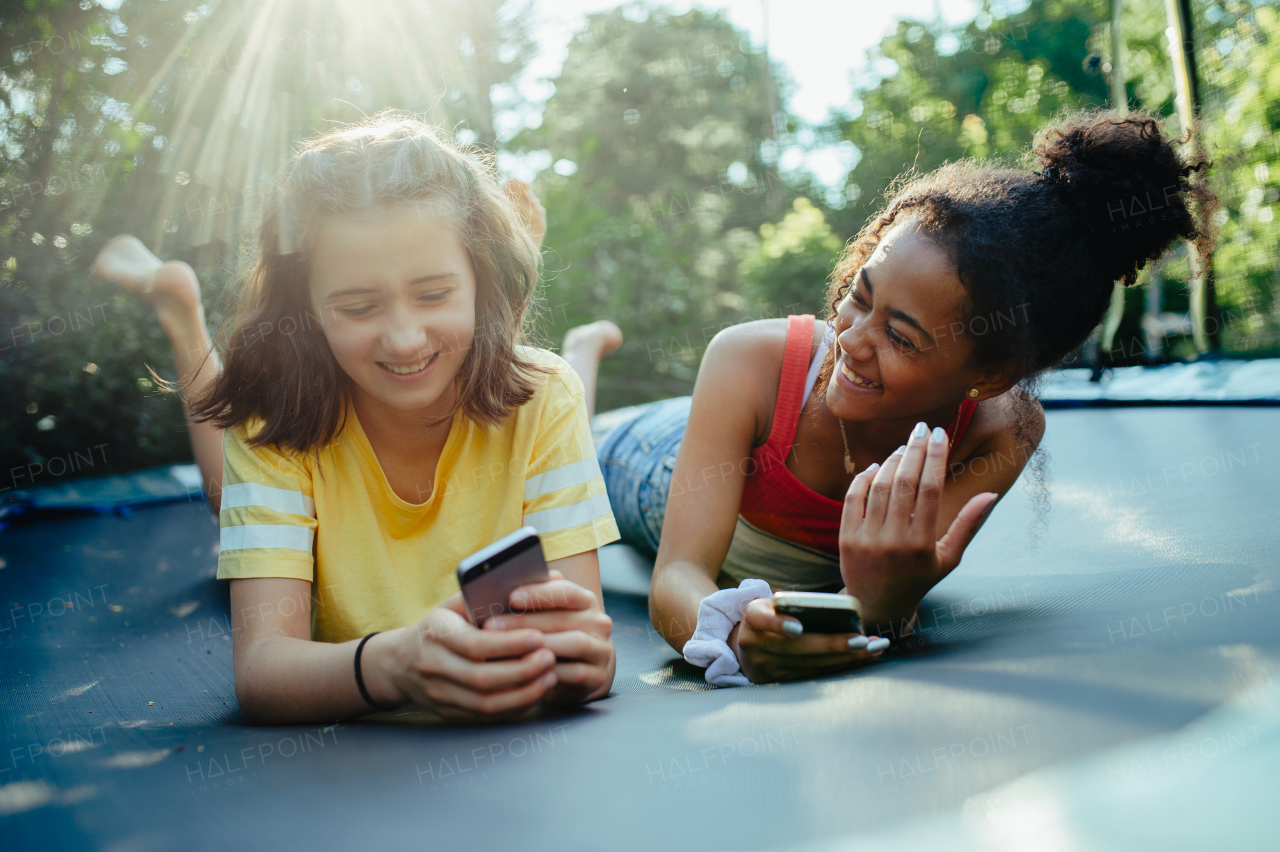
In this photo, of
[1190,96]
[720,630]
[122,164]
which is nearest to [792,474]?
[720,630]

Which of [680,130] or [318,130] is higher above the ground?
[680,130]

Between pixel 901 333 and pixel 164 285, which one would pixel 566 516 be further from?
pixel 164 285

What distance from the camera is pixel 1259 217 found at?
13.5 ft

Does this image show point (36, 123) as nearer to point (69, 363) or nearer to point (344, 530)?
point (69, 363)

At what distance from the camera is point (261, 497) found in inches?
40.4

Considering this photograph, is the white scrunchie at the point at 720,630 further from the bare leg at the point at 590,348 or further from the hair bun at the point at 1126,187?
the bare leg at the point at 590,348

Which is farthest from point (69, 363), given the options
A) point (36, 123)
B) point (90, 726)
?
point (90, 726)

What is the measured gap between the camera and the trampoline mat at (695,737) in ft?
2.15

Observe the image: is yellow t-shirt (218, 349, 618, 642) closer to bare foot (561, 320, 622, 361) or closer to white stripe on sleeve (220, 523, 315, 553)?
white stripe on sleeve (220, 523, 315, 553)

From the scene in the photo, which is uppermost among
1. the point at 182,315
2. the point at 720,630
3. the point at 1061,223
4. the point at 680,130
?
the point at 680,130

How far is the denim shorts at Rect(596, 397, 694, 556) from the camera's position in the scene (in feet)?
6.08

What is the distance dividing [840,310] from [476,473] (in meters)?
0.59

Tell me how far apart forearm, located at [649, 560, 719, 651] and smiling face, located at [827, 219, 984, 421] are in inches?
12.7

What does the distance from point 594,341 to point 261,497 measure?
1.54 m
